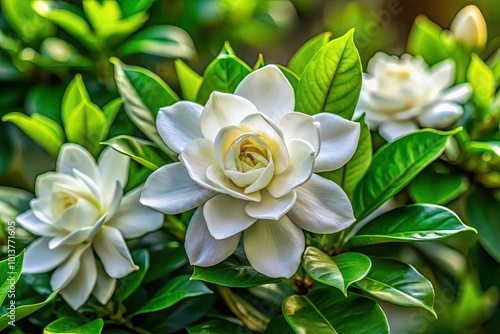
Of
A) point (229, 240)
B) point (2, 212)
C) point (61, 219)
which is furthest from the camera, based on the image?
point (2, 212)

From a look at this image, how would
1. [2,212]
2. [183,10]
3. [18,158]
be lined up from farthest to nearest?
1. [183,10]
2. [18,158]
3. [2,212]

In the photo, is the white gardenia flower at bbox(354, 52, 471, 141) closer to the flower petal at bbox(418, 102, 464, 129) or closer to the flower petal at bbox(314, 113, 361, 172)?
the flower petal at bbox(418, 102, 464, 129)

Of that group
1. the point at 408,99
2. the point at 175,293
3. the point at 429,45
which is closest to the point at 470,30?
the point at 429,45

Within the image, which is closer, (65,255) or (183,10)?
(65,255)

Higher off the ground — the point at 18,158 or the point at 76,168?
the point at 76,168

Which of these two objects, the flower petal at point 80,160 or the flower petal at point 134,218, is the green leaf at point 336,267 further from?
the flower petal at point 80,160

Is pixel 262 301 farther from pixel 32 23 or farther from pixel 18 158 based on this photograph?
pixel 32 23

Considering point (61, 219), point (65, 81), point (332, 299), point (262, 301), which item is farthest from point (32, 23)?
point (332, 299)

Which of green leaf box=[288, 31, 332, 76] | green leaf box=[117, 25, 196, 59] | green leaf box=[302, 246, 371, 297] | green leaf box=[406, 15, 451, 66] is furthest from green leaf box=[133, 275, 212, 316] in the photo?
green leaf box=[406, 15, 451, 66]

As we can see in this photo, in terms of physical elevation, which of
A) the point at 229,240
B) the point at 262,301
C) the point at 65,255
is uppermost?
the point at 229,240
